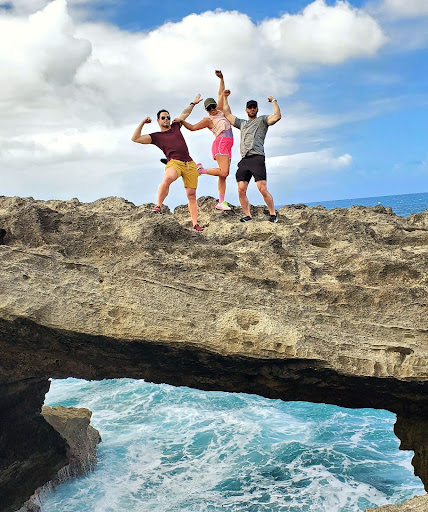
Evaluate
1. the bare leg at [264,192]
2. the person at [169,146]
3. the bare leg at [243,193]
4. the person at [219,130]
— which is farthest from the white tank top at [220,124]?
the bare leg at [264,192]

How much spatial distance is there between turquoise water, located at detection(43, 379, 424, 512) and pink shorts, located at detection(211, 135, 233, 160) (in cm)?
835

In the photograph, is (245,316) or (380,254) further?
(380,254)

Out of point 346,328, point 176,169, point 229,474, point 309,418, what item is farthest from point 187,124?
point 309,418

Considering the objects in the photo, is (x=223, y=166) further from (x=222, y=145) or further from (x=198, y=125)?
(x=198, y=125)

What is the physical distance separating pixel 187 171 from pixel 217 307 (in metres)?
2.55

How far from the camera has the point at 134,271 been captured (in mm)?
6402

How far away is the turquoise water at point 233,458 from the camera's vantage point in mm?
12023

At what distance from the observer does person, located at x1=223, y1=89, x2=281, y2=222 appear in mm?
7801

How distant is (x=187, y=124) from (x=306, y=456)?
35.5ft

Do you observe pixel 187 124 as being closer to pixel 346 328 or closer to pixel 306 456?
pixel 346 328

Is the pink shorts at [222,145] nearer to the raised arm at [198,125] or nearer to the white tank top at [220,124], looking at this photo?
the white tank top at [220,124]

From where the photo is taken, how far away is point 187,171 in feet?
25.4

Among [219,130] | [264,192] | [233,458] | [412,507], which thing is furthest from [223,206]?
[233,458]

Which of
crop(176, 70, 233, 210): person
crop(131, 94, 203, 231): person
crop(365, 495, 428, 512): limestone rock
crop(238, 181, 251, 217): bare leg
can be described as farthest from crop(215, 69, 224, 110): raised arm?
crop(365, 495, 428, 512): limestone rock
